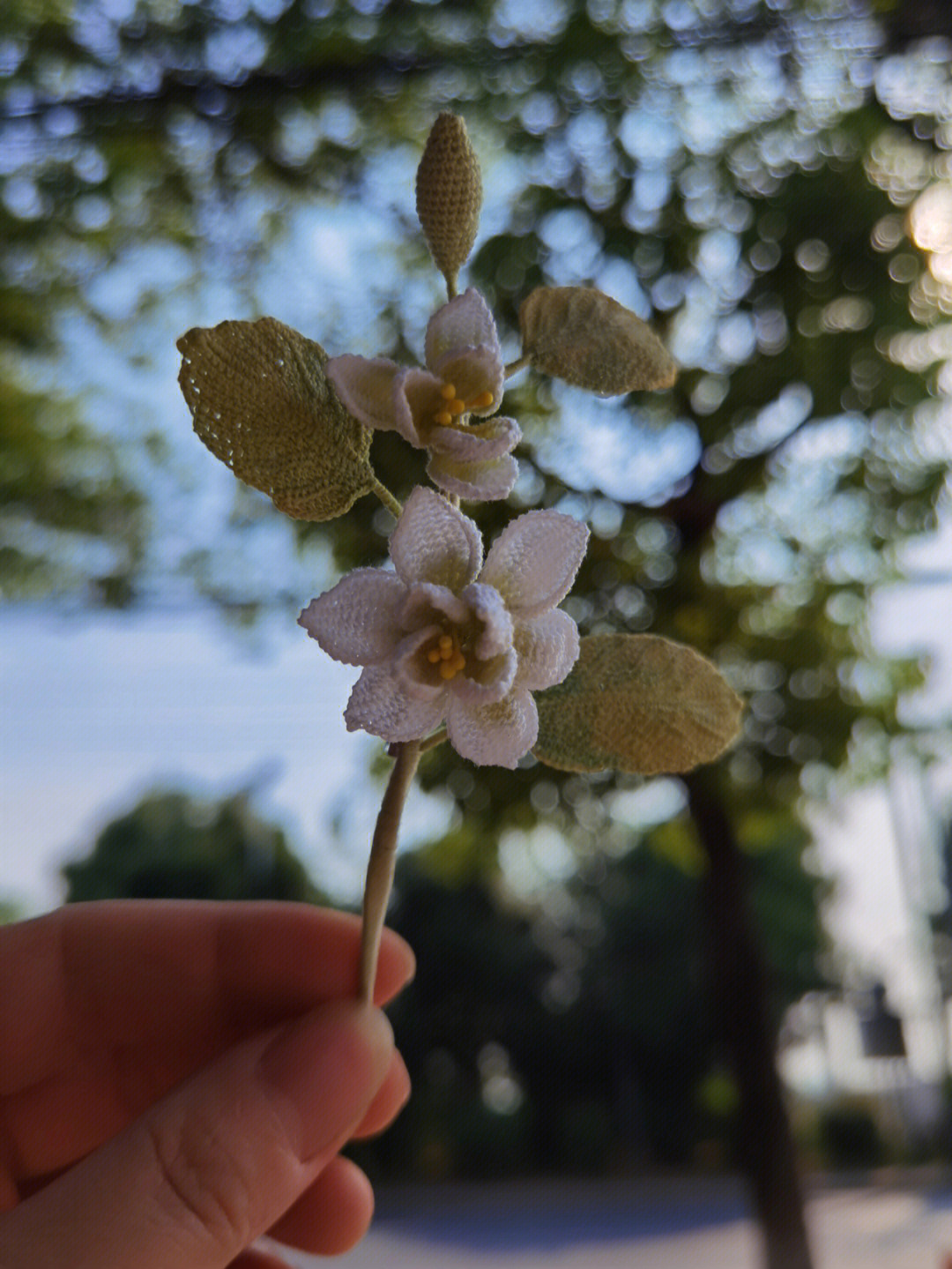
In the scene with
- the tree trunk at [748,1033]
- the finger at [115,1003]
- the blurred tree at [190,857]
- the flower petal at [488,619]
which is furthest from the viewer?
the blurred tree at [190,857]

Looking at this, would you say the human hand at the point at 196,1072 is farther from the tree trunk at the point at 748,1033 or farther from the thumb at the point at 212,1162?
the tree trunk at the point at 748,1033

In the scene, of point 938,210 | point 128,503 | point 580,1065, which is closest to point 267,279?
point 128,503

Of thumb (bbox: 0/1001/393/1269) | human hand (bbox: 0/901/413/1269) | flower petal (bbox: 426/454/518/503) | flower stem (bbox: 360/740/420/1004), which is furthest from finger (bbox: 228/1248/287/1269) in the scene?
flower petal (bbox: 426/454/518/503)

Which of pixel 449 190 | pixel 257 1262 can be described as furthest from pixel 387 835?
pixel 257 1262

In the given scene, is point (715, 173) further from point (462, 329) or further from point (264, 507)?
point (462, 329)

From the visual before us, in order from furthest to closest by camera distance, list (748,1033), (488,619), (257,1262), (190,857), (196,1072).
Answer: (190,857) → (748,1033) → (257,1262) → (196,1072) → (488,619)

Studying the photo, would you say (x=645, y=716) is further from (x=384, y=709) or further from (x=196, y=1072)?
(x=196, y=1072)

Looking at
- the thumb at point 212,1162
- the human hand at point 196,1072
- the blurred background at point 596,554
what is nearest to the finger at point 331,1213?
the human hand at point 196,1072
